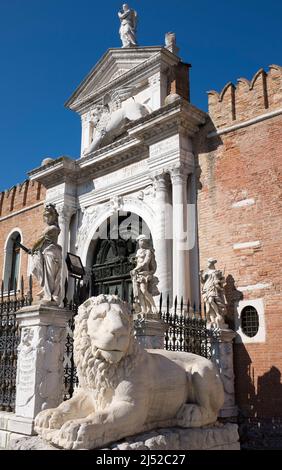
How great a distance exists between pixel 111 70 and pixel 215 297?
29.3 ft

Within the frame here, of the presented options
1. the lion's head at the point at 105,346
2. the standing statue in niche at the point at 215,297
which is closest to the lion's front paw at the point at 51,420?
the lion's head at the point at 105,346

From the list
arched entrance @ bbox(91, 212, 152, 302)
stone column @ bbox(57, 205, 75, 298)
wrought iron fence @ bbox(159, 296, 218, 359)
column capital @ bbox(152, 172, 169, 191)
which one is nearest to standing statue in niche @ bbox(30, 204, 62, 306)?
wrought iron fence @ bbox(159, 296, 218, 359)

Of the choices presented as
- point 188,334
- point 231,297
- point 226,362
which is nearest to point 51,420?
point 188,334

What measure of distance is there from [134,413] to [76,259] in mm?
7578

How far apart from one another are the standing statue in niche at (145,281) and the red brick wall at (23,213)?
8.90 m

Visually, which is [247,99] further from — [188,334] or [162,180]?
[188,334]

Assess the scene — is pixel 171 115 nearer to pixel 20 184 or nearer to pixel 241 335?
pixel 241 335

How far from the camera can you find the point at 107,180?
44.9 feet

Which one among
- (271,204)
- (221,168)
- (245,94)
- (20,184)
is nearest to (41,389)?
(271,204)

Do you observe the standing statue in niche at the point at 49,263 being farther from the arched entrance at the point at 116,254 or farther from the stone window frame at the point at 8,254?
the stone window frame at the point at 8,254

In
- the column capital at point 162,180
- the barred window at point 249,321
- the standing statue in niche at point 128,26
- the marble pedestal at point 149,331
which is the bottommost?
the marble pedestal at point 149,331

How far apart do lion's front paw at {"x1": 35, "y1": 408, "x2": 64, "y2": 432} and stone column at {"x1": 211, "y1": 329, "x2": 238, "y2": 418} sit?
593 centimetres

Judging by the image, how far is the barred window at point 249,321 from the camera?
9453 millimetres

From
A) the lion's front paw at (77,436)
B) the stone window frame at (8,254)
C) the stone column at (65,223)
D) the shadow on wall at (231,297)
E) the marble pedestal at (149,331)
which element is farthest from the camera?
the stone window frame at (8,254)
